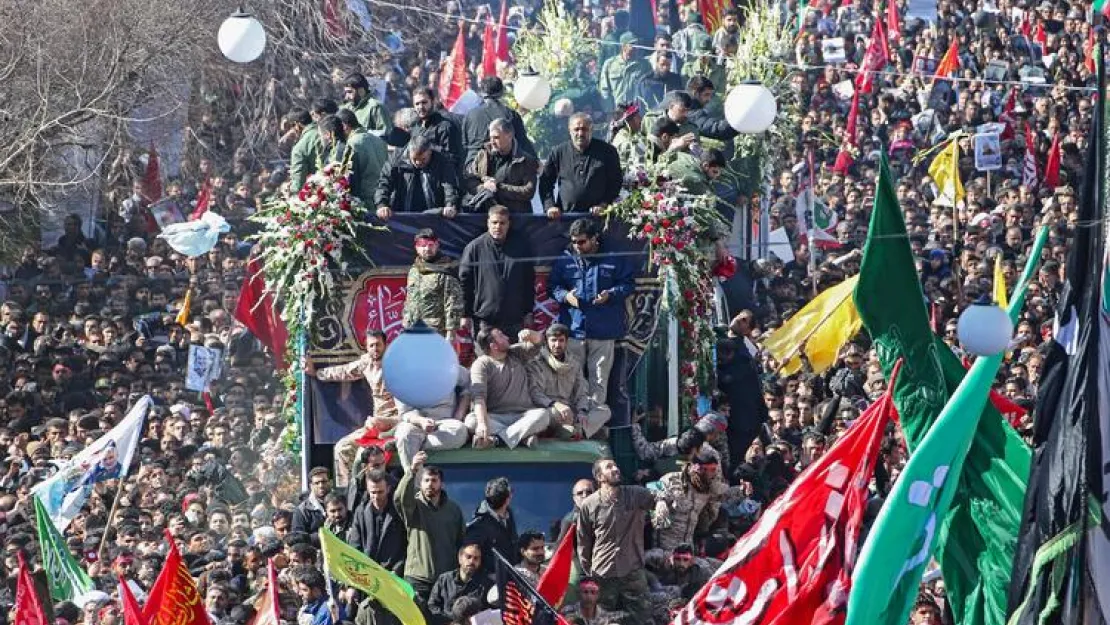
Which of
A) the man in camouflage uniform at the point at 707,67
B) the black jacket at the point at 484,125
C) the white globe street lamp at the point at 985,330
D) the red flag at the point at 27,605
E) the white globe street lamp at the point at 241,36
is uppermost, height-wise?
the white globe street lamp at the point at 241,36

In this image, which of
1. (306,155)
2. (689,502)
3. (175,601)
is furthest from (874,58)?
(175,601)

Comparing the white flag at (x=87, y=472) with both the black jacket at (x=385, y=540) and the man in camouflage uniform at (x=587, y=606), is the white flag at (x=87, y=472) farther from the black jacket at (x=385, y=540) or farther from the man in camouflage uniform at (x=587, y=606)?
the man in camouflage uniform at (x=587, y=606)

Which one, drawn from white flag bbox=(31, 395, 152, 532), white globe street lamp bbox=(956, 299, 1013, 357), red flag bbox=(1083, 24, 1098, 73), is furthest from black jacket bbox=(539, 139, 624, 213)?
red flag bbox=(1083, 24, 1098, 73)

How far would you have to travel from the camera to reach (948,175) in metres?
30.2

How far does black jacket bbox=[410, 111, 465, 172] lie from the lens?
70.6 feet

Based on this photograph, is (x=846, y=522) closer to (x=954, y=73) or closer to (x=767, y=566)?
(x=767, y=566)

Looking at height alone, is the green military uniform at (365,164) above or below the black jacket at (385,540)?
above

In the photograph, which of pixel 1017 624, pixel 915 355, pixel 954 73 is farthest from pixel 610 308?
pixel 954 73

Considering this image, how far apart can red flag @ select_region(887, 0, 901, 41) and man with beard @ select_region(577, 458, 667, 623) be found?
1886cm

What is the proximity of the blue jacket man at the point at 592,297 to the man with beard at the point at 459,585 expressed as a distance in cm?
269

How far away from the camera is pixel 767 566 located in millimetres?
14977

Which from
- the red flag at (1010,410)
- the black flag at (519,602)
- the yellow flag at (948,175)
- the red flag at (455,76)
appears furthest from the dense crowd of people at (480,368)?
the red flag at (455,76)

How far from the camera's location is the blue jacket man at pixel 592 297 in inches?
818

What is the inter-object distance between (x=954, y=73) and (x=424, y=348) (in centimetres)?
1804
